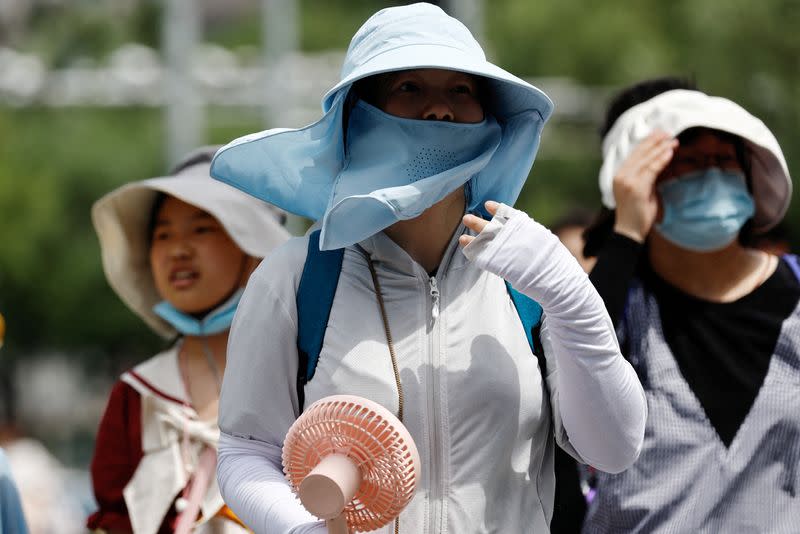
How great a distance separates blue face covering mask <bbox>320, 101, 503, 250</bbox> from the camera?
3398 millimetres

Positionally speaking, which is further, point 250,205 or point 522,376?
point 250,205

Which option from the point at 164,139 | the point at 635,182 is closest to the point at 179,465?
the point at 635,182

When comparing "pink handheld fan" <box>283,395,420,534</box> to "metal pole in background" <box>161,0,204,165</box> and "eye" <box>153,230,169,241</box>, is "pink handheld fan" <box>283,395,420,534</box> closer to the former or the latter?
"eye" <box>153,230,169,241</box>

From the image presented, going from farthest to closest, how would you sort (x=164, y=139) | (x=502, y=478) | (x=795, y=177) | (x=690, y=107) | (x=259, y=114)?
(x=259, y=114) → (x=164, y=139) → (x=795, y=177) → (x=690, y=107) → (x=502, y=478)

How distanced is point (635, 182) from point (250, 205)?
1.43 metres

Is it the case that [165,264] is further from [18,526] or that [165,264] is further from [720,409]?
[720,409]

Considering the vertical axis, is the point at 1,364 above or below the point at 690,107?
below

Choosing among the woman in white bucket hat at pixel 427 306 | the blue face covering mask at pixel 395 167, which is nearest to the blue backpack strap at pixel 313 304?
the woman in white bucket hat at pixel 427 306

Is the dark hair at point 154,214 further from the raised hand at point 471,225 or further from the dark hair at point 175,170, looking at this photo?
the raised hand at point 471,225

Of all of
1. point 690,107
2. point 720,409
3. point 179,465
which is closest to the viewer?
point 720,409

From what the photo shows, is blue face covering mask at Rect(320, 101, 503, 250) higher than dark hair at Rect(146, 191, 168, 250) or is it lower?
higher

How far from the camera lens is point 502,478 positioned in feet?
11.4

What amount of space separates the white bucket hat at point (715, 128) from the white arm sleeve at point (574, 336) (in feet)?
4.98

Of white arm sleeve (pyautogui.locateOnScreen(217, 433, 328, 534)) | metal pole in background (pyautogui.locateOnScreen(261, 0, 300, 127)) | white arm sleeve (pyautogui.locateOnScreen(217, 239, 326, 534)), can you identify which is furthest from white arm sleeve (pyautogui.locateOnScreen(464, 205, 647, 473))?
metal pole in background (pyautogui.locateOnScreen(261, 0, 300, 127))
